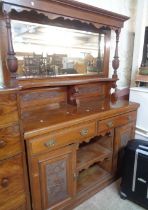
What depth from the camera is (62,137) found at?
3.86 ft

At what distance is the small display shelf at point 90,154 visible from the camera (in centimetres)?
151

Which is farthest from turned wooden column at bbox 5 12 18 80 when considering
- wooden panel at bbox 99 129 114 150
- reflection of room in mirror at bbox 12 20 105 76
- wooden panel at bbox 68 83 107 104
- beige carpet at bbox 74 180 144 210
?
beige carpet at bbox 74 180 144 210

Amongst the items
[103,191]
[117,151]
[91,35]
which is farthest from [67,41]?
[103,191]

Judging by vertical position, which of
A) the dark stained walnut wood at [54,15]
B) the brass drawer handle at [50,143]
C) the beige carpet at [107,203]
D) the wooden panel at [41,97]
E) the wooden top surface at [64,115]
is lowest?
the beige carpet at [107,203]

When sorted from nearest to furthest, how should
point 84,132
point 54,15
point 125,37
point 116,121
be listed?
point 54,15 < point 84,132 < point 116,121 < point 125,37

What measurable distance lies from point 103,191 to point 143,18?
2.02m

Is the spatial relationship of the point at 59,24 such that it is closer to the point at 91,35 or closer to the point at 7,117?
the point at 91,35

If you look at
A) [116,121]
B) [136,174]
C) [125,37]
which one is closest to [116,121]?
[116,121]

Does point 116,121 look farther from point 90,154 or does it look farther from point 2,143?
point 2,143

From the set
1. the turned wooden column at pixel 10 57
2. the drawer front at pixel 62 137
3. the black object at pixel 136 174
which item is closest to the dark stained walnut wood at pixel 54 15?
the turned wooden column at pixel 10 57

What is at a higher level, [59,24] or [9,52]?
[59,24]

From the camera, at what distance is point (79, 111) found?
1.40m

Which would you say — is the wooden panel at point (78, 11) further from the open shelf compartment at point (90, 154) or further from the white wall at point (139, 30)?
the open shelf compartment at point (90, 154)

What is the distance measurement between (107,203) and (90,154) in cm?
48
